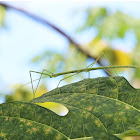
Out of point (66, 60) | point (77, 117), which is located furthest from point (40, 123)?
point (66, 60)

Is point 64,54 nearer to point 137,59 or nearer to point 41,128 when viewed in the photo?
point 137,59

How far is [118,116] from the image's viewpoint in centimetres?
131

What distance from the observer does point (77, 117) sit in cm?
131

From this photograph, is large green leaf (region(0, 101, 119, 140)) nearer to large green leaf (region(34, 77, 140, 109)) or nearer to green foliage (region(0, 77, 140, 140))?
green foliage (region(0, 77, 140, 140))

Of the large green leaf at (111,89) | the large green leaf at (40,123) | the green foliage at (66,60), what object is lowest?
the large green leaf at (40,123)

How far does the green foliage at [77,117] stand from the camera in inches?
48.3

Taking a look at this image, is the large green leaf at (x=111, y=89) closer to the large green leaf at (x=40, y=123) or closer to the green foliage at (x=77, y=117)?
the green foliage at (x=77, y=117)

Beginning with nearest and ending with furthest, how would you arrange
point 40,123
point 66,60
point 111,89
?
point 40,123 < point 111,89 < point 66,60

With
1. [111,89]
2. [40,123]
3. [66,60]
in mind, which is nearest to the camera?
[40,123]

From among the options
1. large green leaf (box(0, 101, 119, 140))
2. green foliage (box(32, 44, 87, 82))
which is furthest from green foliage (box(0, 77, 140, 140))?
green foliage (box(32, 44, 87, 82))

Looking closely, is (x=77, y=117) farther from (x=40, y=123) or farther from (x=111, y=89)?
(x=111, y=89)

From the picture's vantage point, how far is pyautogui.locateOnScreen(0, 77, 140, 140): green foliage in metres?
1.23

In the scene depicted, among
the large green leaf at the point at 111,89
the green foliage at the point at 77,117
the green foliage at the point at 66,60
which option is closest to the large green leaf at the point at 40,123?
the green foliage at the point at 77,117

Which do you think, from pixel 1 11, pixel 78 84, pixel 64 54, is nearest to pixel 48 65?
pixel 64 54
